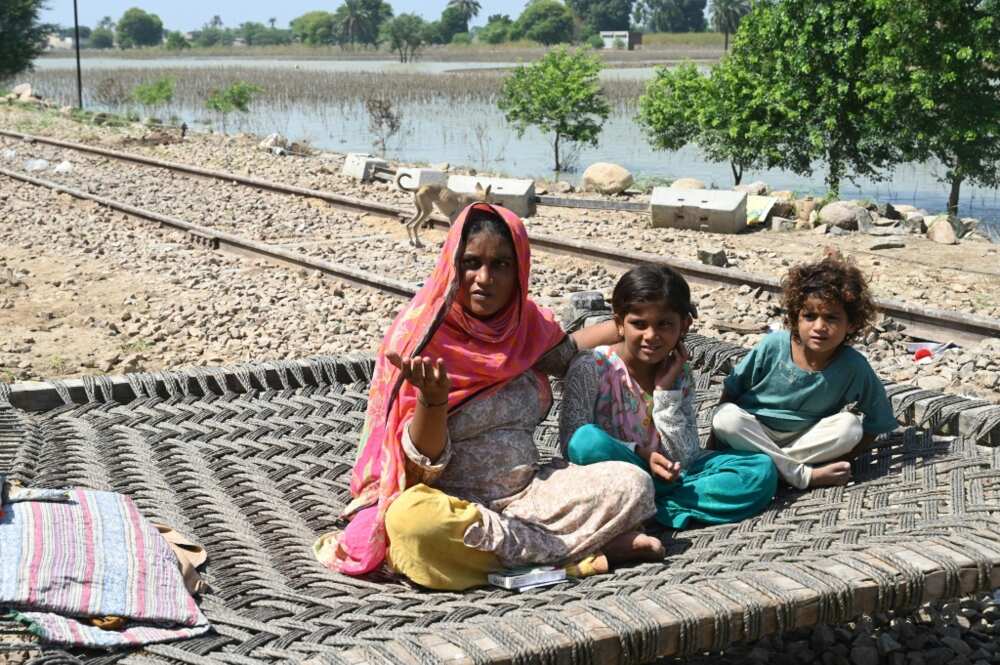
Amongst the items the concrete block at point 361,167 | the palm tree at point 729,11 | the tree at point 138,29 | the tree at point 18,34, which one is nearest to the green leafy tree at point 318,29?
the tree at point 138,29

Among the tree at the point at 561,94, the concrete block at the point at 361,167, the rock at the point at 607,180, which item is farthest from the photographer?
the tree at the point at 561,94

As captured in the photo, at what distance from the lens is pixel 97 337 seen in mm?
7465

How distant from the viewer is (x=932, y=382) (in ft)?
19.3

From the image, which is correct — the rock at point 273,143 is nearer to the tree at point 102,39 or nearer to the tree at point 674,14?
the tree at point 674,14

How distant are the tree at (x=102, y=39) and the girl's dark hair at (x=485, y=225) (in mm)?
168454

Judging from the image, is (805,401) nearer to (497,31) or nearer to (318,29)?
(497,31)

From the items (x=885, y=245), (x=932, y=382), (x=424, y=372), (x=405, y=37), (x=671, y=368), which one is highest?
(x=405, y=37)

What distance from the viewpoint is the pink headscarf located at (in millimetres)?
3080

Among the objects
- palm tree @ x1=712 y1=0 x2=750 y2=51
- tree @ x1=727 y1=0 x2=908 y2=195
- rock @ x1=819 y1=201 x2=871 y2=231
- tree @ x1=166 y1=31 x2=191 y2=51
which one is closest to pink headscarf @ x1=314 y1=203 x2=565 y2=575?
rock @ x1=819 y1=201 x2=871 y2=231

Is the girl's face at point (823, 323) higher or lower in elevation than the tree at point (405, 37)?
lower

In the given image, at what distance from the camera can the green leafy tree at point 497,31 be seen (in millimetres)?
101312

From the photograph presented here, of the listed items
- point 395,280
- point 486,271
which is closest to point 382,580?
point 486,271

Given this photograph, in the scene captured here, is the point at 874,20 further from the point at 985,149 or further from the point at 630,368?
the point at 630,368

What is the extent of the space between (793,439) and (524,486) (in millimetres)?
970
